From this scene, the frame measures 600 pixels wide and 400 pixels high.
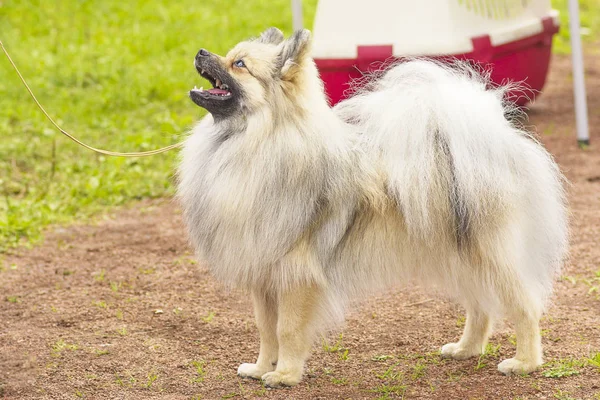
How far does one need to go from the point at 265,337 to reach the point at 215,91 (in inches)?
43.4

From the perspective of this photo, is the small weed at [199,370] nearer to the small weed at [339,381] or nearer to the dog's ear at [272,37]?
the small weed at [339,381]

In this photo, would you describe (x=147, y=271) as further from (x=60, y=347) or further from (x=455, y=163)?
(x=455, y=163)

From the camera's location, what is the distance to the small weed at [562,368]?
3.77m

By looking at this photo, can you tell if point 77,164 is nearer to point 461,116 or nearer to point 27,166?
point 27,166

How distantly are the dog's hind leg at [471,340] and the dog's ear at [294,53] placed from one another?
1396 millimetres

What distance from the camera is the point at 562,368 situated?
3830mm

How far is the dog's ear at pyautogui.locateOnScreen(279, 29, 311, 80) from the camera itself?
3.52 m

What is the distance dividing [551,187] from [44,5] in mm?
9317

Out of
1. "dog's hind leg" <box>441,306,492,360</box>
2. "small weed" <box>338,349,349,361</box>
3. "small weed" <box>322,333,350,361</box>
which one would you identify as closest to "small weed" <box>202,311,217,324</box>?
"small weed" <box>322,333,350,361</box>

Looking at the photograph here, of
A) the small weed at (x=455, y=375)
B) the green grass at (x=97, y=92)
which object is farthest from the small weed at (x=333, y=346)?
the green grass at (x=97, y=92)

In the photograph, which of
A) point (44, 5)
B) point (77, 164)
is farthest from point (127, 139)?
point (44, 5)

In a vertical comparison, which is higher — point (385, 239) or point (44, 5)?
point (44, 5)

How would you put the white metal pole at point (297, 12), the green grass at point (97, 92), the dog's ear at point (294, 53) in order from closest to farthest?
the dog's ear at point (294, 53) → the green grass at point (97, 92) → the white metal pole at point (297, 12)

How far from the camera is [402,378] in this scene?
12.7 ft
